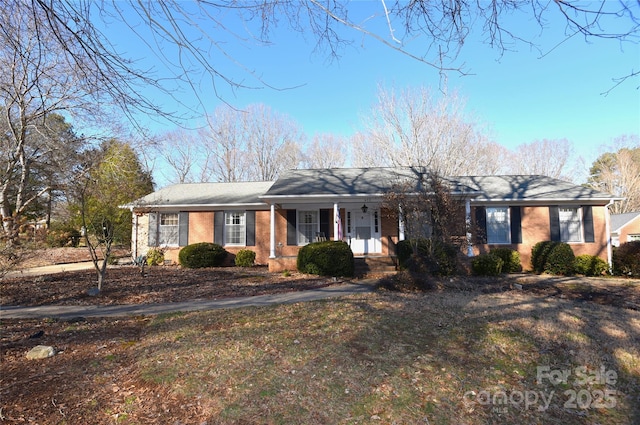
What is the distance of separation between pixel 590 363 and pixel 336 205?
10283mm

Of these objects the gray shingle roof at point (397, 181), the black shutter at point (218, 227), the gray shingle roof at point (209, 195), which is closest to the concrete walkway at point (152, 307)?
the gray shingle roof at point (397, 181)

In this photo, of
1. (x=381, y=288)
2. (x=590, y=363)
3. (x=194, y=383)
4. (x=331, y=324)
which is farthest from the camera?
(x=381, y=288)

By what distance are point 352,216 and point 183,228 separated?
785cm

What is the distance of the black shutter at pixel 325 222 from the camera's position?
51.1 ft

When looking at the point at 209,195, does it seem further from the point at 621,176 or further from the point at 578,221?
the point at 621,176

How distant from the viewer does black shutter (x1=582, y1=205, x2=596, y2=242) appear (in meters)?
14.7

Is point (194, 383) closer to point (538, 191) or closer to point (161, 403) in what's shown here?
point (161, 403)

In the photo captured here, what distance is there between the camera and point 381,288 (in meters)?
9.04

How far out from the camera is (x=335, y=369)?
3947 mm

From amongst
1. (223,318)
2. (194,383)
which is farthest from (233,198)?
(194,383)

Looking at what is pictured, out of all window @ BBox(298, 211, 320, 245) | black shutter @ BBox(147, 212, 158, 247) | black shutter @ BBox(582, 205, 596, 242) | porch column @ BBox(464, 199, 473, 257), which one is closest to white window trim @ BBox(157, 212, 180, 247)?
black shutter @ BBox(147, 212, 158, 247)

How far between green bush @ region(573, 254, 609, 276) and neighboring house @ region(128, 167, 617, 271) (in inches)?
46.0

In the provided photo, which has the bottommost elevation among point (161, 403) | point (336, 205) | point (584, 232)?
point (161, 403)

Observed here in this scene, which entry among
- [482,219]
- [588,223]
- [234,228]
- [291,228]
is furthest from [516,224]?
[234,228]
